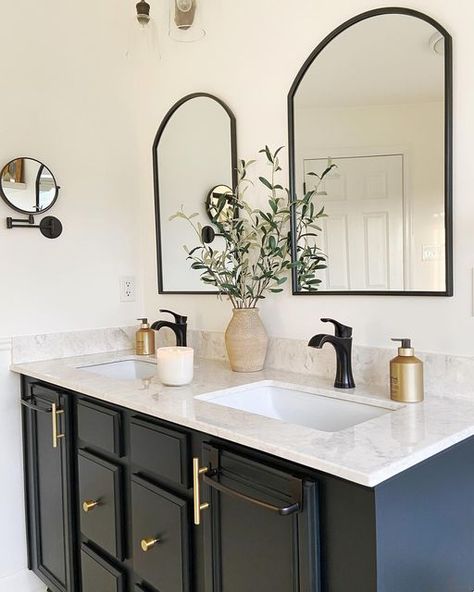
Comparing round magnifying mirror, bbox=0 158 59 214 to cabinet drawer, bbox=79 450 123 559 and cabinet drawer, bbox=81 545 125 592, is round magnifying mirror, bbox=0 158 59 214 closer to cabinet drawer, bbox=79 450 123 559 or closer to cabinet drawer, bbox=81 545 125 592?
cabinet drawer, bbox=79 450 123 559

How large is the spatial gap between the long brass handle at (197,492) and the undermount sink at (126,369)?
88cm

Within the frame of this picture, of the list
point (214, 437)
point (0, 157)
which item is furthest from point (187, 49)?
point (214, 437)

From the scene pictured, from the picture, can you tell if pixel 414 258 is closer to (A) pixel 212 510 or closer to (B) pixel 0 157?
(A) pixel 212 510

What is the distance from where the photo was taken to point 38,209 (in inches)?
83.8

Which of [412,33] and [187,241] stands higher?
[412,33]

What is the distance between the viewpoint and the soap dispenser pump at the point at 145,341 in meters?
2.22

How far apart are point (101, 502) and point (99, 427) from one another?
0.78ft

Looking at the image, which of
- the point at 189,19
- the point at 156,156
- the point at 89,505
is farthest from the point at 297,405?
the point at 189,19

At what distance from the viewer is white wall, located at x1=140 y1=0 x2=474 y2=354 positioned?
1371mm

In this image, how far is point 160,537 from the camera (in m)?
1.40

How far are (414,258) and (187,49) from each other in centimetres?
137

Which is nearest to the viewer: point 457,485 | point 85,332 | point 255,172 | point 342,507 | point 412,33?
point 342,507

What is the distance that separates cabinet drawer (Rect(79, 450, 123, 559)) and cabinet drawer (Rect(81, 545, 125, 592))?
0.17 feet

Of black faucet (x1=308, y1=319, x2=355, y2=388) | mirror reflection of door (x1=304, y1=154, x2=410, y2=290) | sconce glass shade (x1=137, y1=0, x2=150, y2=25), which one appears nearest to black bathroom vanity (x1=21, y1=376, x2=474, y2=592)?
black faucet (x1=308, y1=319, x2=355, y2=388)
